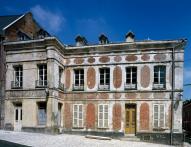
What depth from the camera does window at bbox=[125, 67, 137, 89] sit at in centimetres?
1894

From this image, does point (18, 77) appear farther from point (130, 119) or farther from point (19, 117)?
point (130, 119)

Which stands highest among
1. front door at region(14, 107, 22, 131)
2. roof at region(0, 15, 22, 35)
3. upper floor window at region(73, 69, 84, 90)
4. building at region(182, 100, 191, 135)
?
roof at region(0, 15, 22, 35)

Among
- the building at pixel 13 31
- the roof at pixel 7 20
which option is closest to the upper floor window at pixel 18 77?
the building at pixel 13 31

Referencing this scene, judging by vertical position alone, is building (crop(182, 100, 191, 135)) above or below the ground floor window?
below

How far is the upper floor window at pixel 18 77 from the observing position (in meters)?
19.5

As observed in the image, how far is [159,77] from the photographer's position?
18.6m

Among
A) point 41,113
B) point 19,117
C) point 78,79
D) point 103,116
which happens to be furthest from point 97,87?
Answer: point 19,117

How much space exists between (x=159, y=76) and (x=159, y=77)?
72 mm

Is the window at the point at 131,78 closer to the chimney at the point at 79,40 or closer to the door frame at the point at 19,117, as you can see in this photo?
the chimney at the point at 79,40

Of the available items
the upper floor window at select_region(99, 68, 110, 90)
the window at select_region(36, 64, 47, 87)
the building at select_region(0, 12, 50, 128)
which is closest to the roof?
the building at select_region(0, 12, 50, 128)

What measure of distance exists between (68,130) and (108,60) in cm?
600

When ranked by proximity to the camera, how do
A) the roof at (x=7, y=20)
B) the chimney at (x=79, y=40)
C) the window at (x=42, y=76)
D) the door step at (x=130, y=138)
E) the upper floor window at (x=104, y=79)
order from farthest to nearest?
the roof at (x=7, y=20), the chimney at (x=79, y=40), the upper floor window at (x=104, y=79), the window at (x=42, y=76), the door step at (x=130, y=138)

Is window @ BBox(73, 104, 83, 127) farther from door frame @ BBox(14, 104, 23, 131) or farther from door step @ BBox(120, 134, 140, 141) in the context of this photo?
door frame @ BBox(14, 104, 23, 131)

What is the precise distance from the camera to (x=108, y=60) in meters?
19.4
